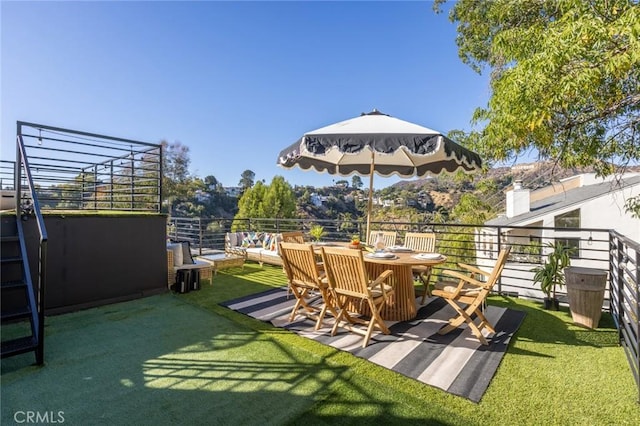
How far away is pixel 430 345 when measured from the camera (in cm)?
328

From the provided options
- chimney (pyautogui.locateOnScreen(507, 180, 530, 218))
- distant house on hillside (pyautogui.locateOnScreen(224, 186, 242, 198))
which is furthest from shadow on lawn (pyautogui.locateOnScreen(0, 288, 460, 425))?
distant house on hillside (pyautogui.locateOnScreen(224, 186, 242, 198))

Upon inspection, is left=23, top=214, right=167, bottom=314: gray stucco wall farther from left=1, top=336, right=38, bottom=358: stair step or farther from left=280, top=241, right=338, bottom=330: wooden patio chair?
left=280, top=241, right=338, bottom=330: wooden patio chair

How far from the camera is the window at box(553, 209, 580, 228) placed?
13.2 metres

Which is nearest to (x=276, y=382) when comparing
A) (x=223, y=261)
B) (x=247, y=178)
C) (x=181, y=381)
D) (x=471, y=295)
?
(x=181, y=381)

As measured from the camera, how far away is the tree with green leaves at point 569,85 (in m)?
2.65

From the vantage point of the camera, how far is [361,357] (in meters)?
2.98

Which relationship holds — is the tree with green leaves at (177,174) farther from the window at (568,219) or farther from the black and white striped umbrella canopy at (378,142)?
the window at (568,219)

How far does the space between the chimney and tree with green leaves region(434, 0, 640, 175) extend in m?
12.3

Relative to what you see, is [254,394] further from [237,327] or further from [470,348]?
[470,348]

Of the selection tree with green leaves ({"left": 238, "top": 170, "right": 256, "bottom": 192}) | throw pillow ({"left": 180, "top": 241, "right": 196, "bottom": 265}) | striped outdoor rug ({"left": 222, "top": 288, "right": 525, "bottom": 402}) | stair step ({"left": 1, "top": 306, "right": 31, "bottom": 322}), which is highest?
tree with green leaves ({"left": 238, "top": 170, "right": 256, "bottom": 192})

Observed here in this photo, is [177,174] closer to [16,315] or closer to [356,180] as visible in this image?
[356,180]

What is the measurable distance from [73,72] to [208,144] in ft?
53.6


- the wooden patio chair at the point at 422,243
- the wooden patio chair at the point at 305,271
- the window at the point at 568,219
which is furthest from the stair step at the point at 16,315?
the window at the point at 568,219

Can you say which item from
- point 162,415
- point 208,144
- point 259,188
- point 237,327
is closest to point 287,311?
point 237,327
